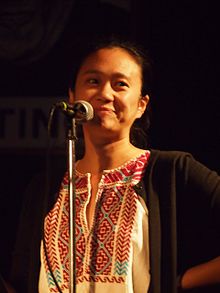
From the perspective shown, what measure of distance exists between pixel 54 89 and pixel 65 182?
1.40 metres

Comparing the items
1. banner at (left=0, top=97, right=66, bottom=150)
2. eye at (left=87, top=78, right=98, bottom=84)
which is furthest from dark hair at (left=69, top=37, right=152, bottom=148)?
banner at (left=0, top=97, right=66, bottom=150)

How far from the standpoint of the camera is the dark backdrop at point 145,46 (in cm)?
356

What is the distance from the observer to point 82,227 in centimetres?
236

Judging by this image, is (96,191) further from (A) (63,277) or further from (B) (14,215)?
(B) (14,215)

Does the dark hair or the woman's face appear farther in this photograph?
the dark hair

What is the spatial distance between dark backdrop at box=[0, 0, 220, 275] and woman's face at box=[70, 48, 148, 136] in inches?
39.1

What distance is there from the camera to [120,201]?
2.38 meters

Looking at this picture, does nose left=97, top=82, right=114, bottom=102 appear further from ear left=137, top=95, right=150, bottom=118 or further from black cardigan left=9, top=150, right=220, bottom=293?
black cardigan left=9, top=150, right=220, bottom=293

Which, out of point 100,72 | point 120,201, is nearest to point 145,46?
point 100,72

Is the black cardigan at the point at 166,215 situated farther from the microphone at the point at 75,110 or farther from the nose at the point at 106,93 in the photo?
the microphone at the point at 75,110

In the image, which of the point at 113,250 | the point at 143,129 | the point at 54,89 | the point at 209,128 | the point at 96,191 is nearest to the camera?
the point at 113,250

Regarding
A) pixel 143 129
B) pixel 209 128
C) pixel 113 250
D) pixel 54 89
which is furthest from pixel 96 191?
pixel 54 89

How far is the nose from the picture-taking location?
7.80 feet

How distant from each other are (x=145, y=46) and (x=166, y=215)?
1527 mm
